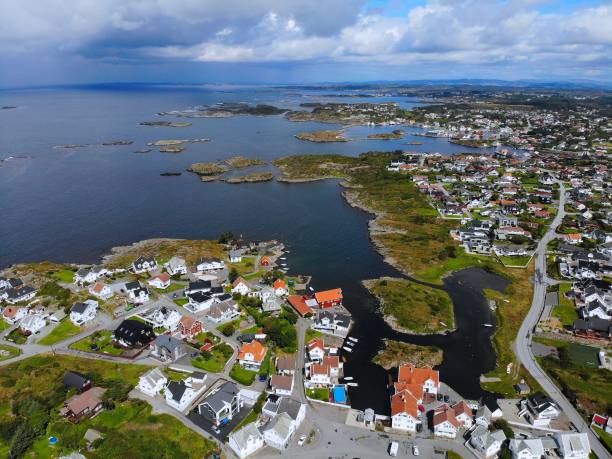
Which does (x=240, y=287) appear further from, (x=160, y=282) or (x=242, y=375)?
(x=242, y=375)

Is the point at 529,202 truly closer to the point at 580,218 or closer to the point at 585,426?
the point at 580,218

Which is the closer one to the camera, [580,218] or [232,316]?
[232,316]

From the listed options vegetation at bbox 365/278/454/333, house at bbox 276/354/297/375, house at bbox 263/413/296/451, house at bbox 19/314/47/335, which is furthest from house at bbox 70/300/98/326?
vegetation at bbox 365/278/454/333

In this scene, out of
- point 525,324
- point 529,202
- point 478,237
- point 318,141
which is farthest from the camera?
point 318,141

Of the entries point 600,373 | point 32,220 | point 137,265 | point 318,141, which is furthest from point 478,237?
point 318,141

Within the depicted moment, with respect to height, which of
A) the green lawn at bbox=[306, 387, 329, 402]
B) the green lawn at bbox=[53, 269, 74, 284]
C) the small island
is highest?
the small island

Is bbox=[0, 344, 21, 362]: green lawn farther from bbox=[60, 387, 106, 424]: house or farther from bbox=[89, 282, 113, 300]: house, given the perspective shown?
bbox=[60, 387, 106, 424]: house
